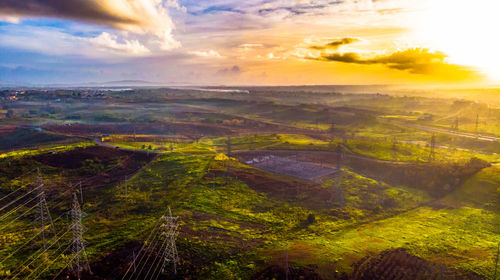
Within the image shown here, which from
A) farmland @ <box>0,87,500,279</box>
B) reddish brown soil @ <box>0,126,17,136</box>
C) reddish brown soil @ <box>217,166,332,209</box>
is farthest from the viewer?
reddish brown soil @ <box>0,126,17,136</box>

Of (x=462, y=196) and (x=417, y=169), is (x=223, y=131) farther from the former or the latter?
(x=462, y=196)

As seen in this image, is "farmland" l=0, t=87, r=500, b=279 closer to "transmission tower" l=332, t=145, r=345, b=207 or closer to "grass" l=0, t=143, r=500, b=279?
"grass" l=0, t=143, r=500, b=279

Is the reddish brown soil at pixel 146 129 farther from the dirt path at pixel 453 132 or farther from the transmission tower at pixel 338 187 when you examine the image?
the dirt path at pixel 453 132

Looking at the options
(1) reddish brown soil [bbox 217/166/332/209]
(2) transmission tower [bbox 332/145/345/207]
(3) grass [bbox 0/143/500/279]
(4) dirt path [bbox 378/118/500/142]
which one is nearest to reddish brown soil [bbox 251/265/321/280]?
(3) grass [bbox 0/143/500/279]

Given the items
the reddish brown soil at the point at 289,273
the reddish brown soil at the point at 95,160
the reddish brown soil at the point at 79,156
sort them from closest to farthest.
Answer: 1. the reddish brown soil at the point at 289,273
2. the reddish brown soil at the point at 95,160
3. the reddish brown soil at the point at 79,156

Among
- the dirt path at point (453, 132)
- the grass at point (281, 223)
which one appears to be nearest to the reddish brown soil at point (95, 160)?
the grass at point (281, 223)

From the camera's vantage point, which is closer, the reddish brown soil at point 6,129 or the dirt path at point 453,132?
the reddish brown soil at point 6,129

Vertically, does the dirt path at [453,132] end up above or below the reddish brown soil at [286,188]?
above

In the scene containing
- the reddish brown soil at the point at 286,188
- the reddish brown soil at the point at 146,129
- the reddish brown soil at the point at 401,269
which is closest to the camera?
the reddish brown soil at the point at 401,269

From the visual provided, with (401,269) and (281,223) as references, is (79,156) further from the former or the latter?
(401,269)
